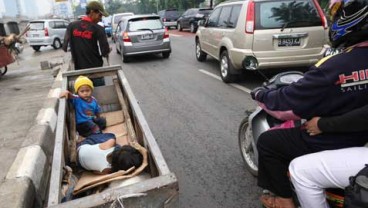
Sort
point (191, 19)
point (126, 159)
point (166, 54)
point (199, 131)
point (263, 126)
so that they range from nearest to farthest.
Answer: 1. point (126, 159)
2. point (263, 126)
3. point (199, 131)
4. point (166, 54)
5. point (191, 19)

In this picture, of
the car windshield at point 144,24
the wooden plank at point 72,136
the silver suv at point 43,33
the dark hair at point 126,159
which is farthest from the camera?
the silver suv at point 43,33

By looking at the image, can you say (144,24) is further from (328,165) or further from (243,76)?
(328,165)

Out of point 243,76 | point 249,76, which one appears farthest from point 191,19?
point 243,76

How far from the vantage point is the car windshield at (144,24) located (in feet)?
40.9

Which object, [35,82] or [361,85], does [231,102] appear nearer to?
[361,85]

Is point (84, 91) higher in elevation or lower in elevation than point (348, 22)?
lower

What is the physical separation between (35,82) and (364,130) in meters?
11.0

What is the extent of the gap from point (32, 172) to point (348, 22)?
315cm

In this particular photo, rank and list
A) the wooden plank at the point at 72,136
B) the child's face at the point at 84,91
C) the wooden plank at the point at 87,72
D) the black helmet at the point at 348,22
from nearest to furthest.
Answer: the black helmet at the point at 348,22 → the wooden plank at the point at 72,136 → the child's face at the point at 84,91 → the wooden plank at the point at 87,72

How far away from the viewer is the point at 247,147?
12.6 ft

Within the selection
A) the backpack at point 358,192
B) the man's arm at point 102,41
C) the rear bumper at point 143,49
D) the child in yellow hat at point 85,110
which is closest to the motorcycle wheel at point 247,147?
the child in yellow hat at point 85,110

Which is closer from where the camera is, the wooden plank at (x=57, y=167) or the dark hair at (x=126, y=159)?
the wooden plank at (x=57, y=167)

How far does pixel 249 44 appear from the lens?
6934 mm

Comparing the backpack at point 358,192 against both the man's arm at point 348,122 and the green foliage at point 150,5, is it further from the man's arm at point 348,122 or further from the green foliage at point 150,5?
the green foliage at point 150,5
